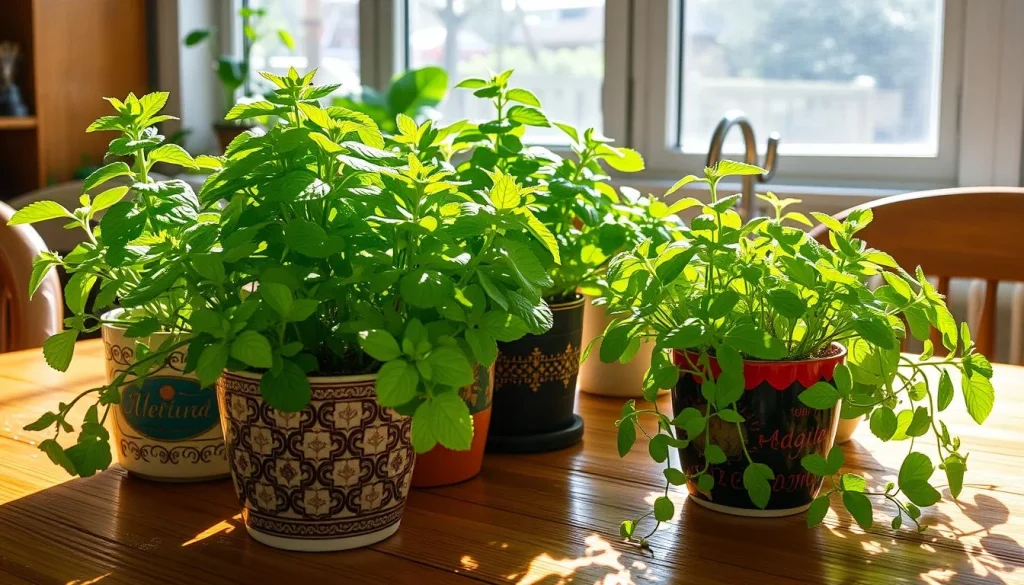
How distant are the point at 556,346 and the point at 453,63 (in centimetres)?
218

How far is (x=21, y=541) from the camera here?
0.66 m

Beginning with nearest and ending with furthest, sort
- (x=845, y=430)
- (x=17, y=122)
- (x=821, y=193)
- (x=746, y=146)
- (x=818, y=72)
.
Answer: (x=845, y=430)
(x=746, y=146)
(x=821, y=193)
(x=818, y=72)
(x=17, y=122)

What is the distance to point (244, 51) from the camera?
3.20 meters

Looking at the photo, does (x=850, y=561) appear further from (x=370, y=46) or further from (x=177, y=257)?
(x=370, y=46)

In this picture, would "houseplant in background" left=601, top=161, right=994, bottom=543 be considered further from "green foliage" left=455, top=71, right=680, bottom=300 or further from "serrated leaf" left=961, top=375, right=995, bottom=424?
"green foliage" left=455, top=71, right=680, bottom=300

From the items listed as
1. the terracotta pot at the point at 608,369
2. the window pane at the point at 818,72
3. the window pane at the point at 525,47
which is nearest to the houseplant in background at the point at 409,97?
the window pane at the point at 525,47

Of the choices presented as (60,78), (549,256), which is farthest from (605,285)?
(60,78)

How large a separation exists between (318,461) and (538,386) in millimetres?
258

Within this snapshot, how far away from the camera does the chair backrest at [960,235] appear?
1371mm

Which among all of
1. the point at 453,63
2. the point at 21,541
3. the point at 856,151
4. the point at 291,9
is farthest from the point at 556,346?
the point at 291,9

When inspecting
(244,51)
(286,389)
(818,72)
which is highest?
(244,51)

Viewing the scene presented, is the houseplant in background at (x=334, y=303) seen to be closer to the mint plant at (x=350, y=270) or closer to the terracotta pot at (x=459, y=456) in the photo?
the mint plant at (x=350, y=270)

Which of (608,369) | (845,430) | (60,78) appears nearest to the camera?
(845,430)

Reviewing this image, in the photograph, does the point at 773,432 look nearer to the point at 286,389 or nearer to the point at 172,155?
the point at 286,389
